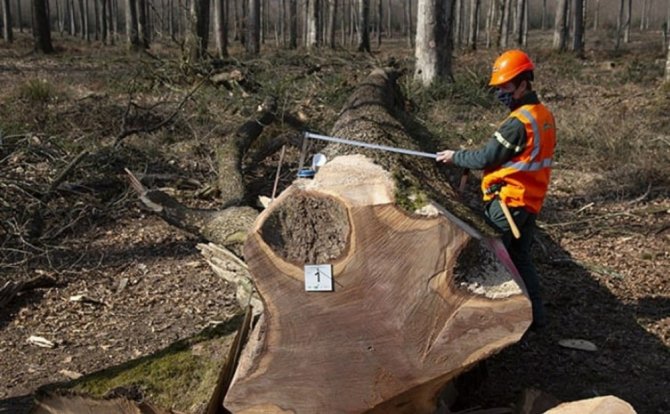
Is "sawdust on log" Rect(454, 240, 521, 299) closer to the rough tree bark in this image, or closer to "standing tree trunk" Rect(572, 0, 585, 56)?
"standing tree trunk" Rect(572, 0, 585, 56)

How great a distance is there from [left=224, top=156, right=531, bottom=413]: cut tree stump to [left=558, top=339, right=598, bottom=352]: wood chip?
64.5 inches

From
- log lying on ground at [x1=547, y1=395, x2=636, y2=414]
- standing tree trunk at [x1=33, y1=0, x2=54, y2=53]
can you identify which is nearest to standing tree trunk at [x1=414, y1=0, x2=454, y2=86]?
log lying on ground at [x1=547, y1=395, x2=636, y2=414]

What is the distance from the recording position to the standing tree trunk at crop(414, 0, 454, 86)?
11.7m

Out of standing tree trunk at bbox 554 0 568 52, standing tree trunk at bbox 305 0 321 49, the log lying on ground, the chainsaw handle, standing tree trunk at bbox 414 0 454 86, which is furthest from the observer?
standing tree trunk at bbox 305 0 321 49

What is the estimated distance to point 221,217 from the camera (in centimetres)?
543

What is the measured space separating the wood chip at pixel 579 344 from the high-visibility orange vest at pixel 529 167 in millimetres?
839

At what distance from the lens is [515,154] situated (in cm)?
425

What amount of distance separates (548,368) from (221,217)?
8.05 ft

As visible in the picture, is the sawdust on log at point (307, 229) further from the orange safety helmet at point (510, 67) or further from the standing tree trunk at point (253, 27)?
the standing tree trunk at point (253, 27)

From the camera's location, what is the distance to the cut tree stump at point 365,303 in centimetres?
297

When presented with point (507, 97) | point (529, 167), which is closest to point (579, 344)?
point (529, 167)

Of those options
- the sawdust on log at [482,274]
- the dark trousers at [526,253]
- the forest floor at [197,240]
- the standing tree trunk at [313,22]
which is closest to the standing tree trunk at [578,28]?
the standing tree trunk at [313,22]

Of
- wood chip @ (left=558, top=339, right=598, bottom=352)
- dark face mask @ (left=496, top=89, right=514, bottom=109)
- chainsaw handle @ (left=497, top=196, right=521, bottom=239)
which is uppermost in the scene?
dark face mask @ (left=496, top=89, right=514, bottom=109)

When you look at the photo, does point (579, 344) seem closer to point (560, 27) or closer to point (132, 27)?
point (560, 27)
